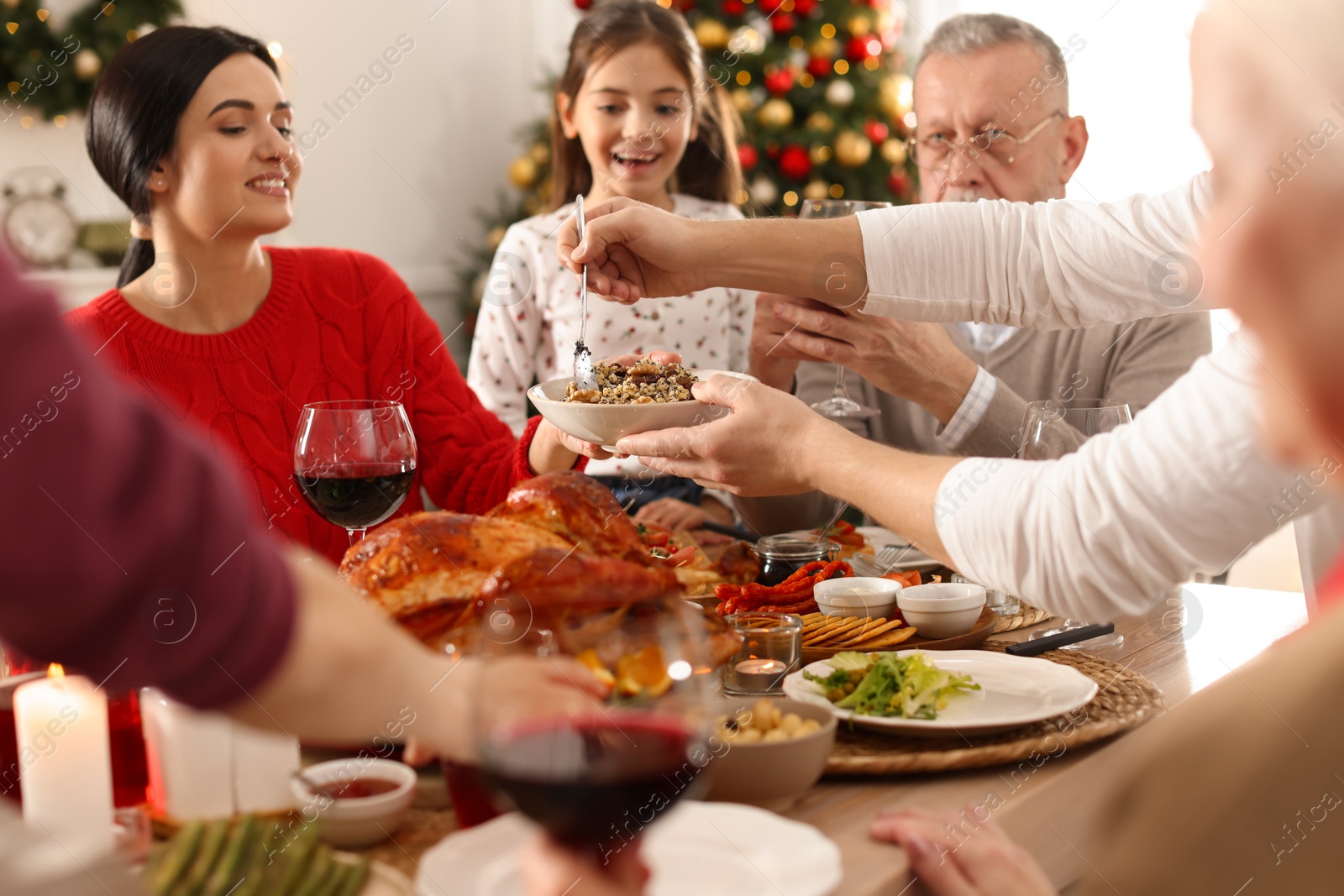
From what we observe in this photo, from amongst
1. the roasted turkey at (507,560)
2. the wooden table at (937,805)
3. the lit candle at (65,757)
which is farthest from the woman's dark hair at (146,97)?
the wooden table at (937,805)

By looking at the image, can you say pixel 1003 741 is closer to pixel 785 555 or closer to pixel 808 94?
pixel 785 555

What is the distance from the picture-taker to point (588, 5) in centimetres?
472

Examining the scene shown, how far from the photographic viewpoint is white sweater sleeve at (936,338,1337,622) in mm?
931

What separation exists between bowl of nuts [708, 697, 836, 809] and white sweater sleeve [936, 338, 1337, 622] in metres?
0.24

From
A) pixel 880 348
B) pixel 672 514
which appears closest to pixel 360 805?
pixel 880 348

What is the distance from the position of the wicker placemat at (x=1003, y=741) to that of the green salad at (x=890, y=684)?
0.03m

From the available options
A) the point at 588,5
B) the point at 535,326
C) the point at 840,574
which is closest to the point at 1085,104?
the point at 588,5

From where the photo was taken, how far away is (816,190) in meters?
4.39

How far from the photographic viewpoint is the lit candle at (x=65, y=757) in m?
0.88

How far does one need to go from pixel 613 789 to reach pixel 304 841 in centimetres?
35

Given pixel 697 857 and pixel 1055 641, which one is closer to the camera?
pixel 697 857

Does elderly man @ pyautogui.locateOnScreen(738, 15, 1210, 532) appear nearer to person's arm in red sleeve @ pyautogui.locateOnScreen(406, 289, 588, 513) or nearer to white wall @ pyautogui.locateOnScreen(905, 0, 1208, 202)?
person's arm in red sleeve @ pyautogui.locateOnScreen(406, 289, 588, 513)

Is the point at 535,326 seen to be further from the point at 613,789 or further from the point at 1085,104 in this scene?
the point at 613,789

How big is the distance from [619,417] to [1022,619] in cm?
57
